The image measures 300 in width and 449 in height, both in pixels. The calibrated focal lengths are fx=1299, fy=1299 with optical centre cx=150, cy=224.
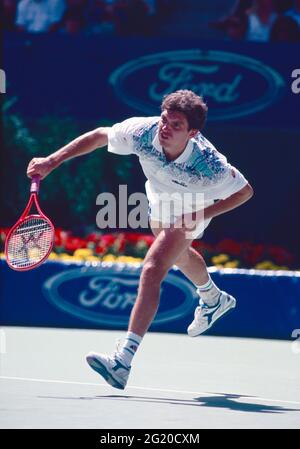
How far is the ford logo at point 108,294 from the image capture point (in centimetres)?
1077

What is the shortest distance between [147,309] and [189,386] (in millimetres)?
754

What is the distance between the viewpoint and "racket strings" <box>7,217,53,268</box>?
749cm

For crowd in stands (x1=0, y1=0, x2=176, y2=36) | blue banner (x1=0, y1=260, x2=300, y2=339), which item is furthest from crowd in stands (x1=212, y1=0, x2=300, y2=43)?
blue banner (x1=0, y1=260, x2=300, y2=339)

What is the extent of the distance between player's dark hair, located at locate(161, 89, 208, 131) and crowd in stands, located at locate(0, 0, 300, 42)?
618 centimetres

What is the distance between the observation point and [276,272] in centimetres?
1071

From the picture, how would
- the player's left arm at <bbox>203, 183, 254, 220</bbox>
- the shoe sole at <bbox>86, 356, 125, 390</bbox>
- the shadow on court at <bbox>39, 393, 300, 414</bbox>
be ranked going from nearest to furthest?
the shadow on court at <bbox>39, 393, 300, 414</bbox>, the shoe sole at <bbox>86, 356, 125, 390</bbox>, the player's left arm at <bbox>203, 183, 254, 220</bbox>

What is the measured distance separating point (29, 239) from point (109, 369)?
3.57 feet

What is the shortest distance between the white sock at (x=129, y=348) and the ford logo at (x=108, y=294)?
3.58 m

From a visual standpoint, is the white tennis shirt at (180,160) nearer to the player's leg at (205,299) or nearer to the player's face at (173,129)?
the player's face at (173,129)

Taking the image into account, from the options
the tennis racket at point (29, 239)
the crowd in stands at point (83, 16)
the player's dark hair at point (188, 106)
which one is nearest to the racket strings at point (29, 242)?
the tennis racket at point (29, 239)

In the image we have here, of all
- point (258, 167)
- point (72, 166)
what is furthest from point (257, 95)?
point (72, 166)
